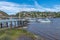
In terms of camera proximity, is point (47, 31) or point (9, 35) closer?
point (9, 35)

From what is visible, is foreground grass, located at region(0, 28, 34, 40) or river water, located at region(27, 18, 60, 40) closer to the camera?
foreground grass, located at region(0, 28, 34, 40)

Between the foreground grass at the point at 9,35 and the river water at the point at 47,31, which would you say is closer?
the foreground grass at the point at 9,35

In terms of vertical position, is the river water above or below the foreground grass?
below

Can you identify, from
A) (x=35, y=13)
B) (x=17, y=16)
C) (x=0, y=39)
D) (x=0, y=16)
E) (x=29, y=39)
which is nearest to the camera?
(x=0, y=39)

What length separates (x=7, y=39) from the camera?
652 inches

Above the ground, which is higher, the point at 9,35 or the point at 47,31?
the point at 9,35

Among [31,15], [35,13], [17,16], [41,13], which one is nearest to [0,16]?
[17,16]

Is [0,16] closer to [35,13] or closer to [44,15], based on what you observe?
[35,13]

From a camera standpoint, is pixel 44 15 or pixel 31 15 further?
pixel 44 15

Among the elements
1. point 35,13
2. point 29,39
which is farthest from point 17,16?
point 29,39

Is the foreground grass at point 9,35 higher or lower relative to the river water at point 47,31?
higher

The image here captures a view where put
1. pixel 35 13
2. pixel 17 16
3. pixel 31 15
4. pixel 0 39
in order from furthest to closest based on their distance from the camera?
pixel 35 13 < pixel 31 15 < pixel 17 16 < pixel 0 39

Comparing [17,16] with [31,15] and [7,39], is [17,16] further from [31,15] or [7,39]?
[7,39]

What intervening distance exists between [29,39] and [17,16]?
67132 millimetres
